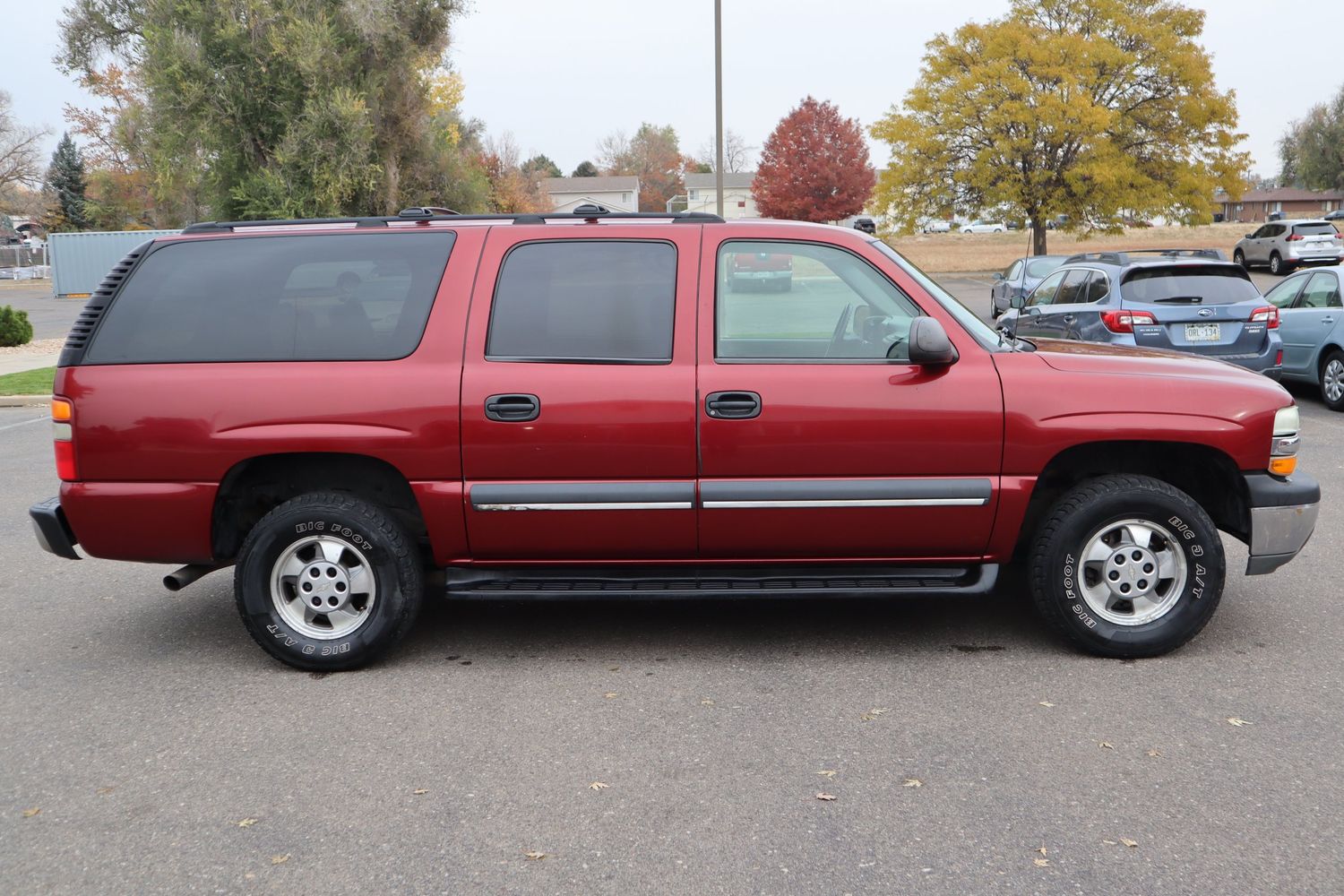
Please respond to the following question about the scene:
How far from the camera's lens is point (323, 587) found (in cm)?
487

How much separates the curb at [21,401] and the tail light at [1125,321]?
499 inches

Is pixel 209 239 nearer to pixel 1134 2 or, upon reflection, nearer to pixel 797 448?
pixel 797 448

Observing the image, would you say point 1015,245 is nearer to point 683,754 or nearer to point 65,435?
point 65,435

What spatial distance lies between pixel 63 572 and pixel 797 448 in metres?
4.46

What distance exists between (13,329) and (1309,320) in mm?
21665

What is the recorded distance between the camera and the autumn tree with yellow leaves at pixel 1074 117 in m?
33.8

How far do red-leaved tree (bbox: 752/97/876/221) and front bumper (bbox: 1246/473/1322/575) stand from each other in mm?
60054

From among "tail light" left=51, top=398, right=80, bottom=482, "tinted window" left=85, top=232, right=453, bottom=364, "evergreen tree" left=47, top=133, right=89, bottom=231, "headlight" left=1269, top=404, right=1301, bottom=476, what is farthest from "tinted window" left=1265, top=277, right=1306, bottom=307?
"evergreen tree" left=47, top=133, right=89, bottom=231

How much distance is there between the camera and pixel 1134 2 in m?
34.9

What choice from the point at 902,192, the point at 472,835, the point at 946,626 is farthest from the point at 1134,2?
the point at 472,835

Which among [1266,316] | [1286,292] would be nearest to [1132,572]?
[1266,316]

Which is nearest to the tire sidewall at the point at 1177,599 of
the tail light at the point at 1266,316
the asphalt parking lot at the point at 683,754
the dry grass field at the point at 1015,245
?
the asphalt parking lot at the point at 683,754

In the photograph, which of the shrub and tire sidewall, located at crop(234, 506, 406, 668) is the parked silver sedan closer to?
tire sidewall, located at crop(234, 506, 406, 668)

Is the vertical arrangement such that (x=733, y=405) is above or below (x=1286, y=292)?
below
